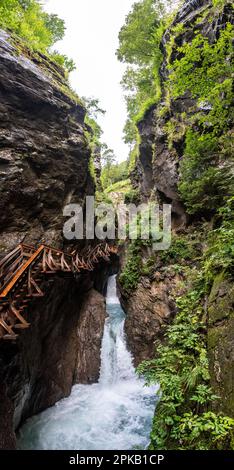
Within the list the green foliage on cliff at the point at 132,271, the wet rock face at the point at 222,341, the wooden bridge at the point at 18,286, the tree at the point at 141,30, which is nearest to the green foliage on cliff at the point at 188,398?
the wet rock face at the point at 222,341

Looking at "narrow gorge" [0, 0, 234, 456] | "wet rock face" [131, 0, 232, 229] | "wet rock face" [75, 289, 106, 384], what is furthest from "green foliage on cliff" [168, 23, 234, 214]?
"wet rock face" [75, 289, 106, 384]

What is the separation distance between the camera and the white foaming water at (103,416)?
710cm

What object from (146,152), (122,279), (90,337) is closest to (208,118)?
(122,279)

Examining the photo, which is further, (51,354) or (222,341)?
(51,354)

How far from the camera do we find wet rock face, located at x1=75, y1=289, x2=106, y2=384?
1042 cm

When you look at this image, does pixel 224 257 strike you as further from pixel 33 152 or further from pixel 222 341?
pixel 33 152

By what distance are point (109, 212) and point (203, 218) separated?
32.8 feet

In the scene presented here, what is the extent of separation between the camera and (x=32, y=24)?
12.7 meters

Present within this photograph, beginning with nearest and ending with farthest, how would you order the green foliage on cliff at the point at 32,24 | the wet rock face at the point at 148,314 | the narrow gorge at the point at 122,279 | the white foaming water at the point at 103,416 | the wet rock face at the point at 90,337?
the narrow gorge at the point at 122,279
the white foaming water at the point at 103,416
the wet rock face at the point at 148,314
the green foliage on cliff at the point at 32,24
the wet rock face at the point at 90,337

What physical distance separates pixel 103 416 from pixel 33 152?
943 centimetres

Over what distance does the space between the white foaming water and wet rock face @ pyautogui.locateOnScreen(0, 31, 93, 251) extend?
18.8ft

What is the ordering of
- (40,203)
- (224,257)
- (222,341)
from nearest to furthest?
(222,341), (224,257), (40,203)

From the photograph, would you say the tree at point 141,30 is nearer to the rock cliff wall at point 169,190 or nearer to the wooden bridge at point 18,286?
the rock cliff wall at point 169,190

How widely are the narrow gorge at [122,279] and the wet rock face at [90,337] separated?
63 mm
